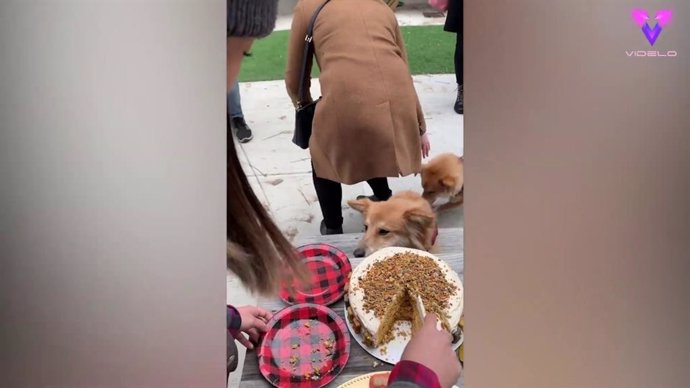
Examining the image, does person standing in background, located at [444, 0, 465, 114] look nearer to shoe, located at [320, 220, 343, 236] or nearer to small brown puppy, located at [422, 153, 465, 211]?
small brown puppy, located at [422, 153, 465, 211]

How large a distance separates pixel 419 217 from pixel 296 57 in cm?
21

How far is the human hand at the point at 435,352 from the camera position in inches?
21.6

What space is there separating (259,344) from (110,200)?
200mm

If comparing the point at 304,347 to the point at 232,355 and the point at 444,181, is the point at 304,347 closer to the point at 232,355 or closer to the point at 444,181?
the point at 232,355

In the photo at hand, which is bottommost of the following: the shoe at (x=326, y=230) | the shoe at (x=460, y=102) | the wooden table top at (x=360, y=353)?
the wooden table top at (x=360, y=353)

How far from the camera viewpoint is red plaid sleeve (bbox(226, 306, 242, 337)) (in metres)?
0.56

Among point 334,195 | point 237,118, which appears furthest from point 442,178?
point 237,118

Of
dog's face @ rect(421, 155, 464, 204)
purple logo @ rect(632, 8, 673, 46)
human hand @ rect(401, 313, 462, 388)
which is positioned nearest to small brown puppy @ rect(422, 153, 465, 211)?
dog's face @ rect(421, 155, 464, 204)

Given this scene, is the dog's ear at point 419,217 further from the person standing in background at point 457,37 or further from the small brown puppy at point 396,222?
the person standing in background at point 457,37

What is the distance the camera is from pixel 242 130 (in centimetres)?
58

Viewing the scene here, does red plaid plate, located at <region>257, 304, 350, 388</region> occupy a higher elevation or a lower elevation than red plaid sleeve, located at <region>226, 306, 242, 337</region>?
lower

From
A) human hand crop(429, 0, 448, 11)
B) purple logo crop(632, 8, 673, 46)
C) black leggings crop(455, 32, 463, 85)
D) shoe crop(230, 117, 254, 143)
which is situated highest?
human hand crop(429, 0, 448, 11)

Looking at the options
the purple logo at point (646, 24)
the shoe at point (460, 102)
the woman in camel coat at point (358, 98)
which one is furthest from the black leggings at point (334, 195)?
the purple logo at point (646, 24)

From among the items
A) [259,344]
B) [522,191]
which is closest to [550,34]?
[522,191]
